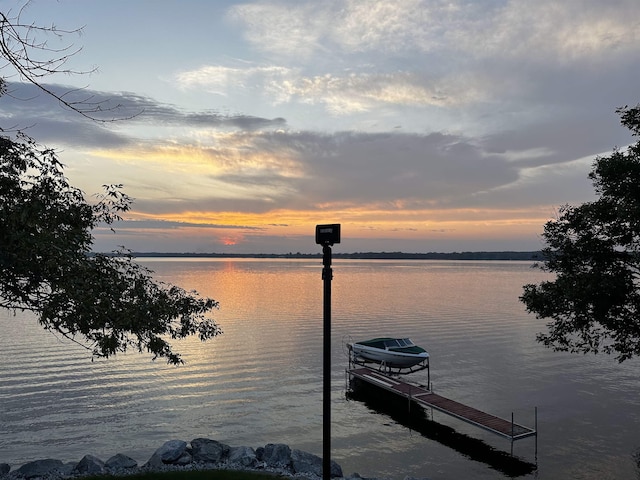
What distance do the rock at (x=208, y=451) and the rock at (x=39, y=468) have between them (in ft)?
16.1

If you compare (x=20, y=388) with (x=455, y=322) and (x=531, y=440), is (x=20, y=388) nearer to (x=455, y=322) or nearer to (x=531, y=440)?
(x=531, y=440)

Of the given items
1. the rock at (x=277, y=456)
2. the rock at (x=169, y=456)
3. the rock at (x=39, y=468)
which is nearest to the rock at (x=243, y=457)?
the rock at (x=277, y=456)

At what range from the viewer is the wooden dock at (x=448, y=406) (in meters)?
24.1

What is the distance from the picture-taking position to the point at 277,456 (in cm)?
1881

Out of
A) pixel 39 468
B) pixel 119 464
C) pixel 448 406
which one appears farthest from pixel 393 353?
pixel 39 468

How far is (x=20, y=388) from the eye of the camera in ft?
105

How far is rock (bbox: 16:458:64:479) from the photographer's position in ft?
54.4

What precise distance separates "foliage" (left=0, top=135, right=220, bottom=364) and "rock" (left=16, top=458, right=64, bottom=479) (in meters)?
9.19

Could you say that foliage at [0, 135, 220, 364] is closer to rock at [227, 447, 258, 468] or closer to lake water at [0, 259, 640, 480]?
rock at [227, 447, 258, 468]

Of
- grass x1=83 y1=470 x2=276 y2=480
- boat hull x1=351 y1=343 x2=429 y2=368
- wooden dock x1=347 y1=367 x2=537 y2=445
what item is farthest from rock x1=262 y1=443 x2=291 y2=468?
boat hull x1=351 y1=343 x2=429 y2=368

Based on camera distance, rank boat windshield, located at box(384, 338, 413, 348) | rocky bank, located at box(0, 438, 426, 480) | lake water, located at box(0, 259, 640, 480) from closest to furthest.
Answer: rocky bank, located at box(0, 438, 426, 480) → lake water, located at box(0, 259, 640, 480) → boat windshield, located at box(384, 338, 413, 348)

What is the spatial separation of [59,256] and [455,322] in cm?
6488

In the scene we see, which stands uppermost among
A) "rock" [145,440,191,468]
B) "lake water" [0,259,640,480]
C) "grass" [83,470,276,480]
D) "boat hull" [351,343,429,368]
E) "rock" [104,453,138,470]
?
"grass" [83,470,276,480]

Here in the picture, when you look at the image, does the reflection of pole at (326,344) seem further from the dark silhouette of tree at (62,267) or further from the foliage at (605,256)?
the foliage at (605,256)
